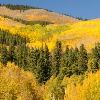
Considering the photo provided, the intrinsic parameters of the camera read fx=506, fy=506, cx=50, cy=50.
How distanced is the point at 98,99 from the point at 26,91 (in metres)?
19.3

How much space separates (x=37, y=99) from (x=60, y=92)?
69.9 feet

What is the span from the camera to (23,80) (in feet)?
429

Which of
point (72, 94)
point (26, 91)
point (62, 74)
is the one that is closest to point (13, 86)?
point (26, 91)

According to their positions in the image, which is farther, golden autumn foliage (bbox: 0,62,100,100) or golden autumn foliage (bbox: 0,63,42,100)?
golden autumn foliage (bbox: 0,63,42,100)

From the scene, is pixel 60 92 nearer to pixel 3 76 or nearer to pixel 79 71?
pixel 3 76

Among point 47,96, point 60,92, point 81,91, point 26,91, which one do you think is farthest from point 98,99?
point 60,92

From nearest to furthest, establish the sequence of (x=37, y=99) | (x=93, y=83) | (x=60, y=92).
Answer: (x=93, y=83), (x=37, y=99), (x=60, y=92)

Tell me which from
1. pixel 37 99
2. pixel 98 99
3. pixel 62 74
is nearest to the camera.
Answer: pixel 98 99

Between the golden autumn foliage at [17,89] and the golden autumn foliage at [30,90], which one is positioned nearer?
the golden autumn foliage at [30,90]

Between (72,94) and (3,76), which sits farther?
(3,76)

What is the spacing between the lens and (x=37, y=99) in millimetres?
128250

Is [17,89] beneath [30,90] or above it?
above

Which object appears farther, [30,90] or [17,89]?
[30,90]

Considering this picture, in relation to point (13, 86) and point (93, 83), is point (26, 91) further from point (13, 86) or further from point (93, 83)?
point (93, 83)
